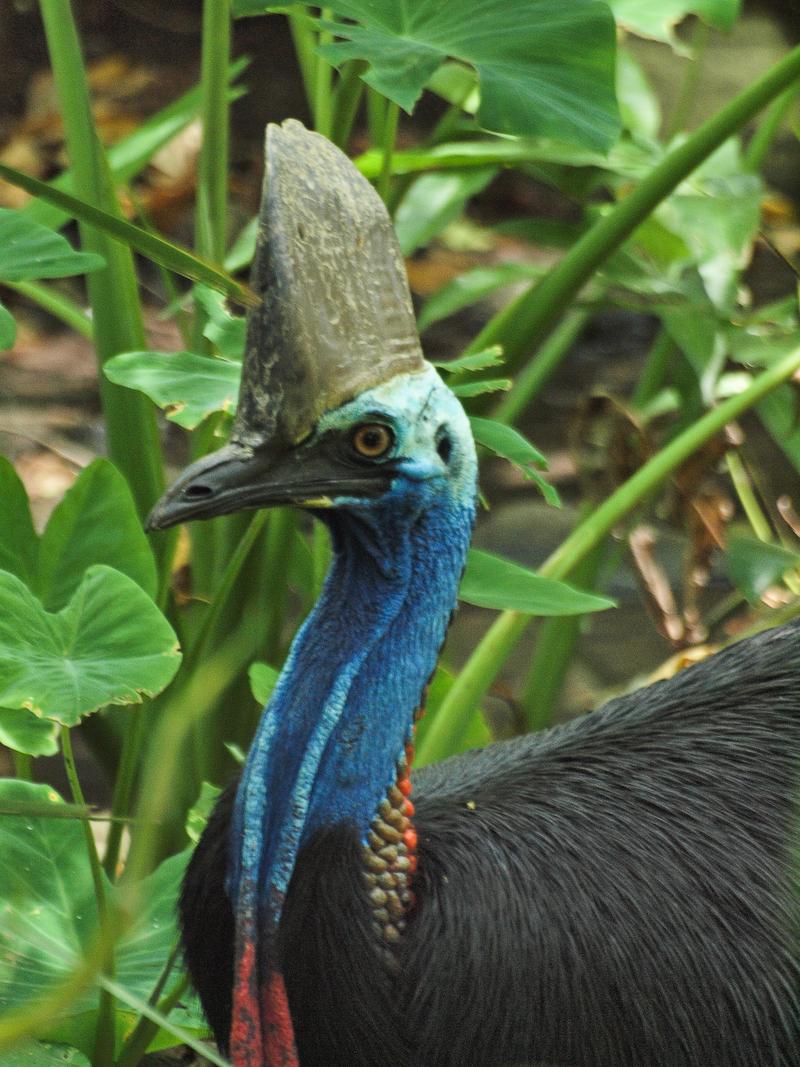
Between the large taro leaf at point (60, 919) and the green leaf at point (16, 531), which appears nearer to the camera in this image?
the large taro leaf at point (60, 919)

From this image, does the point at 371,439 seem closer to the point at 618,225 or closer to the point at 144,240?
the point at 144,240

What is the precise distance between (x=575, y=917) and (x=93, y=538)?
0.68 metres

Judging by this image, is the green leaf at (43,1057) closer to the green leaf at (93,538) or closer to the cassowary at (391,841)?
the cassowary at (391,841)

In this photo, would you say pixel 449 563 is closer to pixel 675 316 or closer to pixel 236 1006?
pixel 236 1006

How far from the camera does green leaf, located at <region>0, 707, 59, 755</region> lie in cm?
157

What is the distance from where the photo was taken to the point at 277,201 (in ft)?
4.25

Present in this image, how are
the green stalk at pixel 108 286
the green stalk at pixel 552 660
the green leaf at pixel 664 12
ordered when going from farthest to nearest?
the green stalk at pixel 552 660 → the green leaf at pixel 664 12 → the green stalk at pixel 108 286

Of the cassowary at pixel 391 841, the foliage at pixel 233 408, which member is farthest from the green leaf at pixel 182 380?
the cassowary at pixel 391 841

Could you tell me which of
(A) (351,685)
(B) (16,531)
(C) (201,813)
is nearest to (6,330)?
(B) (16,531)

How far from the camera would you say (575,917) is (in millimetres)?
1417

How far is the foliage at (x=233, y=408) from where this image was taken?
59.1 inches

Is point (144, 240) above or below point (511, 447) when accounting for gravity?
above

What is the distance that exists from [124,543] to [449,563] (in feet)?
1.74

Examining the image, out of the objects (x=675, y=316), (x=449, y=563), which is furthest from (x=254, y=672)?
(x=675, y=316)
